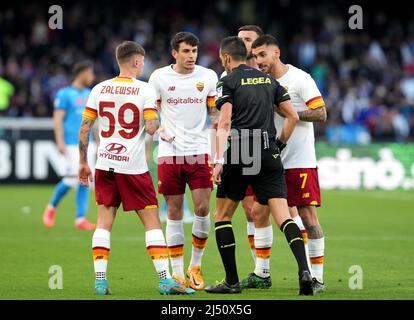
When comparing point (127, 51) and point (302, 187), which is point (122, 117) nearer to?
point (127, 51)

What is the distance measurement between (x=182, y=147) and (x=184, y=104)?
42cm

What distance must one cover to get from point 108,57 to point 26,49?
2389 millimetres

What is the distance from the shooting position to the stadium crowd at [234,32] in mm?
26922

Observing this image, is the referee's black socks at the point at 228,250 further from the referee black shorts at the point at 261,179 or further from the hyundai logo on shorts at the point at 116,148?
the hyundai logo on shorts at the point at 116,148

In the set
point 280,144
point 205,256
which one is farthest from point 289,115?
point 205,256

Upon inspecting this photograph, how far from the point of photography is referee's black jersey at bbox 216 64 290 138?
29.2ft

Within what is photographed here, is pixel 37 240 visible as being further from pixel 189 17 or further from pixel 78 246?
pixel 189 17

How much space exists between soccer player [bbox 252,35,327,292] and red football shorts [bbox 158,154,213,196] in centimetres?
80

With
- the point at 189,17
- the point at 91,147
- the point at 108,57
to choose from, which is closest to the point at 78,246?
the point at 91,147

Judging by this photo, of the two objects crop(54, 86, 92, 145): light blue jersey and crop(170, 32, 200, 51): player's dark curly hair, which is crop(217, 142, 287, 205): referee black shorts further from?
crop(54, 86, 92, 145): light blue jersey

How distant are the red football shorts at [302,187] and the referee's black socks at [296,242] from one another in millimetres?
695

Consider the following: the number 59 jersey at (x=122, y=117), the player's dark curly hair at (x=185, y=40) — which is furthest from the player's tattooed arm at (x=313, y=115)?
the number 59 jersey at (x=122, y=117)

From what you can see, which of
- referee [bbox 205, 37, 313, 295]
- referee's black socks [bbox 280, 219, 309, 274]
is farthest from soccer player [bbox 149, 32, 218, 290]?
referee's black socks [bbox 280, 219, 309, 274]

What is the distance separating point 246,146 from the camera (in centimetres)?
896
